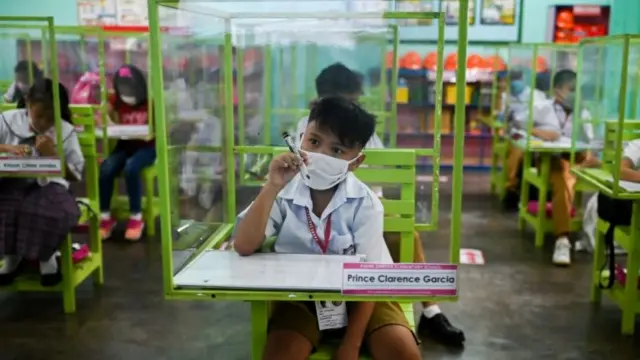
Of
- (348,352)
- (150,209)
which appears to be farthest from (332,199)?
(150,209)

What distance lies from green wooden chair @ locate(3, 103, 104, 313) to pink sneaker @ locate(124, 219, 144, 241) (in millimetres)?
815

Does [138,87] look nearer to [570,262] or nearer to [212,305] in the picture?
[212,305]

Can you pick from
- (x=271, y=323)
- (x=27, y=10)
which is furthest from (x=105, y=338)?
(x=27, y=10)

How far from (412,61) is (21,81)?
488 cm

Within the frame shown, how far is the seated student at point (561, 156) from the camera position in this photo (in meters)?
4.31

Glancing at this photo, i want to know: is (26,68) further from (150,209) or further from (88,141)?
(150,209)

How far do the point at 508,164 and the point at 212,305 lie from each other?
344cm

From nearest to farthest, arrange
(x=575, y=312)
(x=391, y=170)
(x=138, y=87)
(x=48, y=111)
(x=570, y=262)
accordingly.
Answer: (x=391, y=170)
(x=48, y=111)
(x=575, y=312)
(x=570, y=262)
(x=138, y=87)

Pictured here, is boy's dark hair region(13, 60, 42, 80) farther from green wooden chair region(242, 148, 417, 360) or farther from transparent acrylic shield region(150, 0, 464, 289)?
green wooden chair region(242, 148, 417, 360)

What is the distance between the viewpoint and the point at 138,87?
192 inches

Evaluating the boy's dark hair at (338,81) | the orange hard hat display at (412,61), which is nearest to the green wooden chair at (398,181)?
the boy's dark hair at (338,81)

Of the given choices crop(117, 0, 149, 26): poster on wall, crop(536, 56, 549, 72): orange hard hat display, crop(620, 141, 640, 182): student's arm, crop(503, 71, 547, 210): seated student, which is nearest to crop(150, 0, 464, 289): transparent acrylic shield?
crop(620, 141, 640, 182): student's arm

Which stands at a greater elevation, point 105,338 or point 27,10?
point 27,10

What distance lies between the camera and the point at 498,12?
26.2ft
